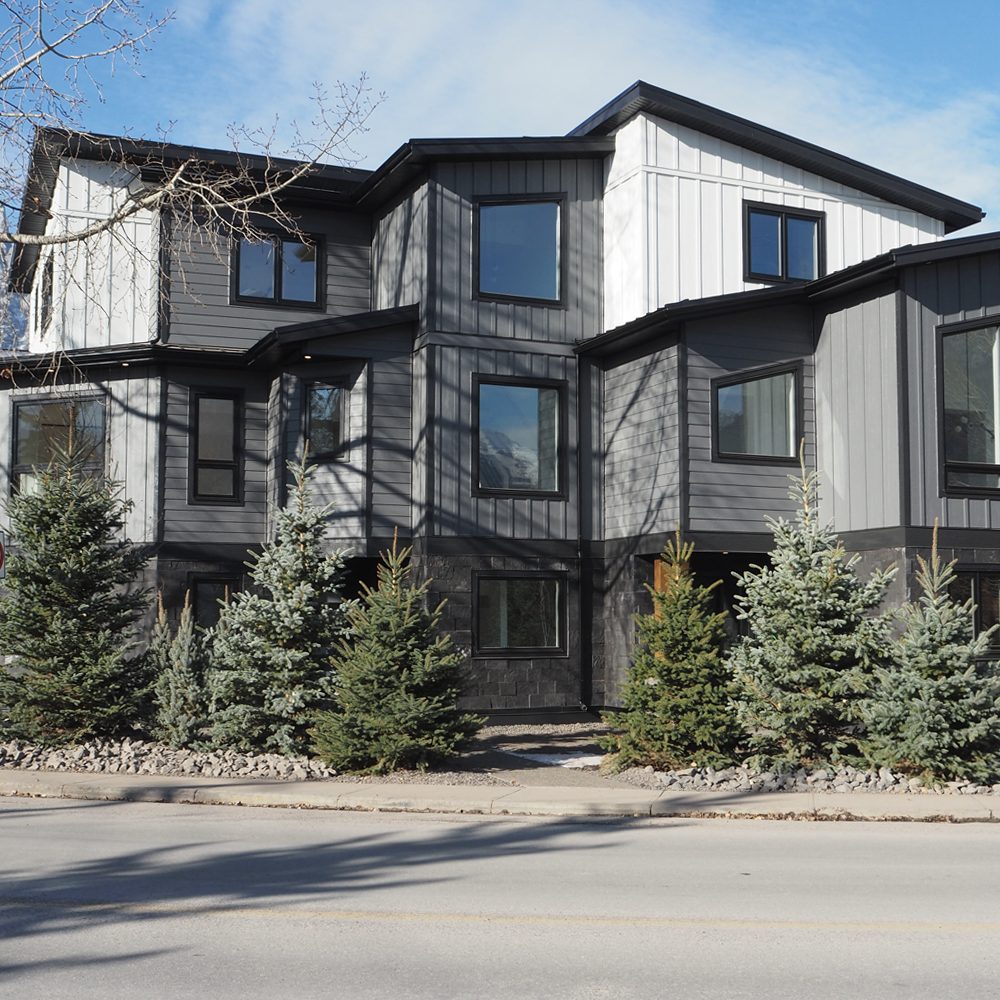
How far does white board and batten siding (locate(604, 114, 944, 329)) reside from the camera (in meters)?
20.5

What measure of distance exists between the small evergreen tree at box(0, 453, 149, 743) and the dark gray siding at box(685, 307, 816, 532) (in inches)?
326

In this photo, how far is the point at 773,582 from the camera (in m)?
14.4

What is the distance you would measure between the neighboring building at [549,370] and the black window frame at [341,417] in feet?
0.20

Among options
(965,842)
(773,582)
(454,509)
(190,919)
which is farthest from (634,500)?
(190,919)

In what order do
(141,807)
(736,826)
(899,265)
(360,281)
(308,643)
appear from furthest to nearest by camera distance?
(360,281) < (899,265) < (308,643) < (141,807) < (736,826)

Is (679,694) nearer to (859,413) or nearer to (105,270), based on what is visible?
(859,413)

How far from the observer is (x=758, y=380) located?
19.0 metres

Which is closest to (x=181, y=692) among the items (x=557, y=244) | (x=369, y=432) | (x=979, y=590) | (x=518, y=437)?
(x=369, y=432)

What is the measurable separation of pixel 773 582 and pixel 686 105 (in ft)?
32.0

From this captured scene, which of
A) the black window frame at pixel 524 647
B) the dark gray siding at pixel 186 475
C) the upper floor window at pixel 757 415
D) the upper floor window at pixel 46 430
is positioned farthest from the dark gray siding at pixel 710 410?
the upper floor window at pixel 46 430

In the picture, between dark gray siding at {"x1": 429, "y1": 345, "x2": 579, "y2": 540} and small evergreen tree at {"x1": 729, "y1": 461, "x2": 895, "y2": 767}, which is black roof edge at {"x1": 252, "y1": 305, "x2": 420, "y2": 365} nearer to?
dark gray siding at {"x1": 429, "y1": 345, "x2": 579, "y2": 540}

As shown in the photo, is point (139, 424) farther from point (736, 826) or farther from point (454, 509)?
point (736, 826)

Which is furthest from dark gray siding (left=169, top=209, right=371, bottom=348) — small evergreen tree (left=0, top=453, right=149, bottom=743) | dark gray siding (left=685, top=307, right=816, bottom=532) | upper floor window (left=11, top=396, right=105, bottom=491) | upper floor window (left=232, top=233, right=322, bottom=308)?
dark gray siding (left=685, top=307, right=816, bottom=532)

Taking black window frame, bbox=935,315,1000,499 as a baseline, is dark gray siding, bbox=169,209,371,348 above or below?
above
